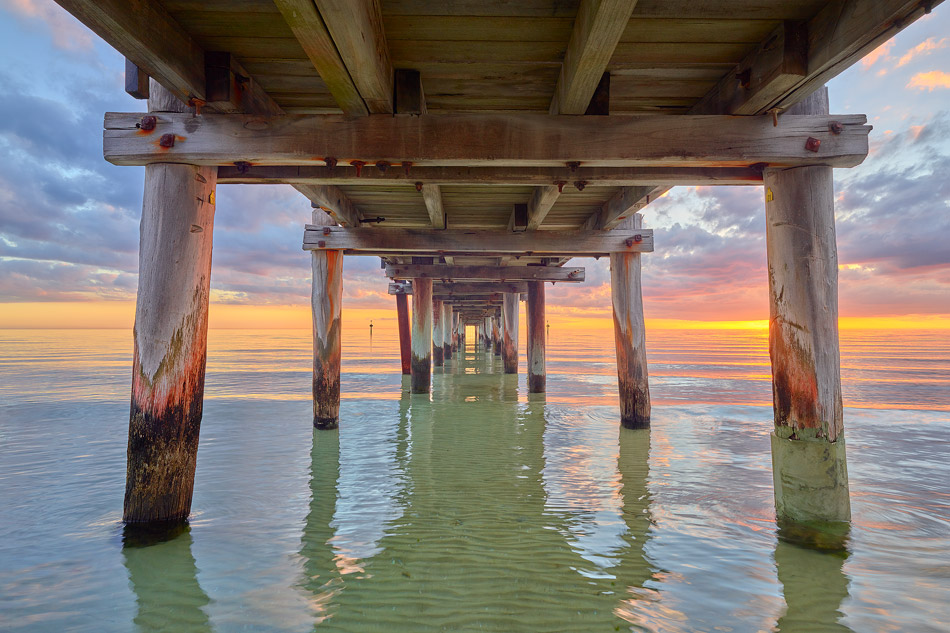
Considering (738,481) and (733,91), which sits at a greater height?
(733,91)

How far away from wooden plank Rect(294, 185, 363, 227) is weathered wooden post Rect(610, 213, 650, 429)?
167 inches

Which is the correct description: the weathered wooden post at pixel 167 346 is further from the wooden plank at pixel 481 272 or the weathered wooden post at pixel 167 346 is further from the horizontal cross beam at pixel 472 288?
the horizontal cross beam at pixel 472 288

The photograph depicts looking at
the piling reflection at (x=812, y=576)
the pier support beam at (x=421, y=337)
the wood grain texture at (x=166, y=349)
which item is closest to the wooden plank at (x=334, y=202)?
the wood grain texture at (x=166, y=349)

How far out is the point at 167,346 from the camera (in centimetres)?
375

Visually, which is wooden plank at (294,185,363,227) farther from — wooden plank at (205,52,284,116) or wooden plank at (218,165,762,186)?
wooden plank at (205,52,284,116)

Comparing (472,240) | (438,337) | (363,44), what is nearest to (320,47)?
(363,44)

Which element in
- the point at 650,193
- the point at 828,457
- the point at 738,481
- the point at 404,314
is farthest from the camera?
the point at 404,314

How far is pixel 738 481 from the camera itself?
5539 mm

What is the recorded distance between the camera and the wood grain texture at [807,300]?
3834mm

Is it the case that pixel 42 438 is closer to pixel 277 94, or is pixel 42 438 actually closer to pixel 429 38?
pixel 277 94

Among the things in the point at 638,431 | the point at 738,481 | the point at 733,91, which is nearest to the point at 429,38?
the point at 733,91

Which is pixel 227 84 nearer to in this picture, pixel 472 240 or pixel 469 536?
pixel 469 536

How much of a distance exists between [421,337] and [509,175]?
8644mm

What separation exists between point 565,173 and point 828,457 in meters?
3.03
